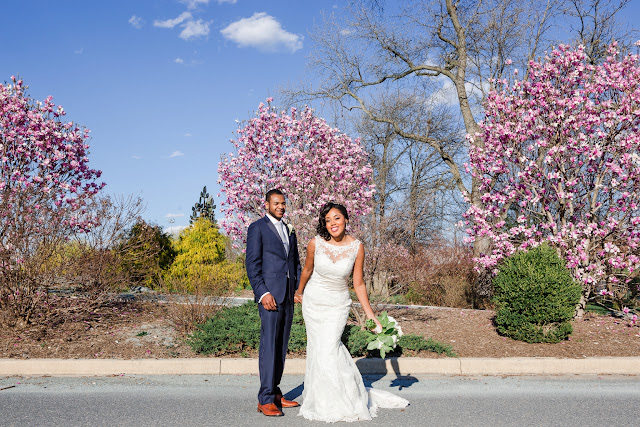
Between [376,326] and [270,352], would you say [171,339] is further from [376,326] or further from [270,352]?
[376,326]

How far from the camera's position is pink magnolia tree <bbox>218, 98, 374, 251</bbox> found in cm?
1374

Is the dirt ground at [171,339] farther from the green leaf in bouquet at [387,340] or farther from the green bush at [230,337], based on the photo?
the green leaf in bouquet at [387,340]

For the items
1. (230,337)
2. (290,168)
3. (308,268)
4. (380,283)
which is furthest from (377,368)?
(290,168)

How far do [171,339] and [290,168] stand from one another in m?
6.89

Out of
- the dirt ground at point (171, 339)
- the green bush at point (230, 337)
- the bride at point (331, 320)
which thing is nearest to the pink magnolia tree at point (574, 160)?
the dirt ground at point (171, 339)

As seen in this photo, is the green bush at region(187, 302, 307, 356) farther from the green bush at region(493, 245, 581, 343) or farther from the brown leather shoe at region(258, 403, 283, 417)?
the green bush at region(493, 245, 581, 343)

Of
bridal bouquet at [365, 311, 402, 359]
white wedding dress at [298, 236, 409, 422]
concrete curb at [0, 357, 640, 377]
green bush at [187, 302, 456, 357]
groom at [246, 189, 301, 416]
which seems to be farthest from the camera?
green bush at [187, 302, 456, 357]

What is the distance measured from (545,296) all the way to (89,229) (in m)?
8.82

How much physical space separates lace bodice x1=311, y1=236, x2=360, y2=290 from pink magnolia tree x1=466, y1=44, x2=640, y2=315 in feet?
20.9

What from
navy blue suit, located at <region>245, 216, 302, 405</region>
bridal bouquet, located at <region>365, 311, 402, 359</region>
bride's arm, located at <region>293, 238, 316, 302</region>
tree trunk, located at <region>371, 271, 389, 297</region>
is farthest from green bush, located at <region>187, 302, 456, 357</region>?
navy blue suit, located at <region>245, 216, 302, 405</region>

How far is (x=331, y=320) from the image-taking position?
494 centimetres

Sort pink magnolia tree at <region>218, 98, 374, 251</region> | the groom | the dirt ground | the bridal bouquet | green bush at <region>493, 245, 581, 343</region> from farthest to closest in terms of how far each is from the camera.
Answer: pink magnolia tree at <region>218, 98, 374, 251</region> < green bush at <region>493, 245, 581, 343</region> < the dirt ground < the bridal bouquet < the groom

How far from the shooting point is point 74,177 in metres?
12.4

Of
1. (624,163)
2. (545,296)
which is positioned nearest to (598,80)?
(624,163)
